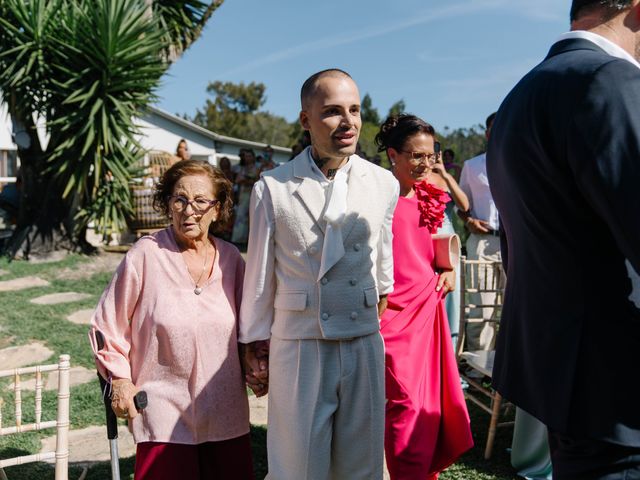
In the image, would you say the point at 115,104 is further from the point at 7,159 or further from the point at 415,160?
the point at 7,159

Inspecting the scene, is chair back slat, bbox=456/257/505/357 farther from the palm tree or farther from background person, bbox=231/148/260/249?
background person, bbox=231/148/260/249

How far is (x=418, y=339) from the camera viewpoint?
3.42m

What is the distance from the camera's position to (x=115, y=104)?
33.9 feet

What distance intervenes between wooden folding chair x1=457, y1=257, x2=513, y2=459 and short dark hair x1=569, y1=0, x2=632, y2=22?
2167mm

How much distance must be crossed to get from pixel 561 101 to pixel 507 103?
0.77 feet

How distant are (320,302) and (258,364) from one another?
440 millimetres

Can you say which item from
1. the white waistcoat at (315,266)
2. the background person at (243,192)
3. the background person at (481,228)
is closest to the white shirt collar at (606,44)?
the white waistcoat at (315,266)

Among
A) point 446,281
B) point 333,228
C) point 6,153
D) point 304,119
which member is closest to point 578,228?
point 333,228

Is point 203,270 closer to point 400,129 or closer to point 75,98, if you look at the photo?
point 400,129

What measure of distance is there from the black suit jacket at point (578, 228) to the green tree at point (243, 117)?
51463 millimetres

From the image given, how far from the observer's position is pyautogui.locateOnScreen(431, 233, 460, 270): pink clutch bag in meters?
3.65

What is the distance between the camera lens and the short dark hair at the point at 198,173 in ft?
9.34

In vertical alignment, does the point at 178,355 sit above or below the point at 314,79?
below

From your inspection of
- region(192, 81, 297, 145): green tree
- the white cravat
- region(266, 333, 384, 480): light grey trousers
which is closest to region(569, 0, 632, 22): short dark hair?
the white cravat
